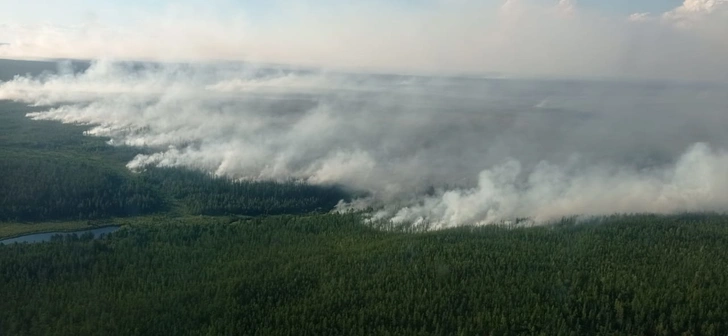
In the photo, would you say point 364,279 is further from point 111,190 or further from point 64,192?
point 111,190

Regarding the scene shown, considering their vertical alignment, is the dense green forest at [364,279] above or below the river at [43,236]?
below

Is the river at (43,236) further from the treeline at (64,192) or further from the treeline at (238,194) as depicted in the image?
the treeline at (238,194)

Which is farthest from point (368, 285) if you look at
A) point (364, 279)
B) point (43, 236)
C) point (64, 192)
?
point (64, 192)

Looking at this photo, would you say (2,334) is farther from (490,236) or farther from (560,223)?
(560,223)

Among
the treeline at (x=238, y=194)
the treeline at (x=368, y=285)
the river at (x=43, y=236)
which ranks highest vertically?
the treeline at (x=238, y=194)

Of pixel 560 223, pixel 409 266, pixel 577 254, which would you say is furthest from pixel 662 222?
pixel 409 266

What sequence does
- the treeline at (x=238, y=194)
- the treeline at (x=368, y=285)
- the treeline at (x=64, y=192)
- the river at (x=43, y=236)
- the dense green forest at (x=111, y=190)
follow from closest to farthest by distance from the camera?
the treeline at (x=368, y=285)
the river at (x=43, y=236)
the treeline at (x=64, y=192)
the dense green forest at (x=111, y=190)
the treeline at (x=238, y=194)

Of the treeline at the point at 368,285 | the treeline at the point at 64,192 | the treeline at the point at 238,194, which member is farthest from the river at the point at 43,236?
the treeline at the point at 238,194
